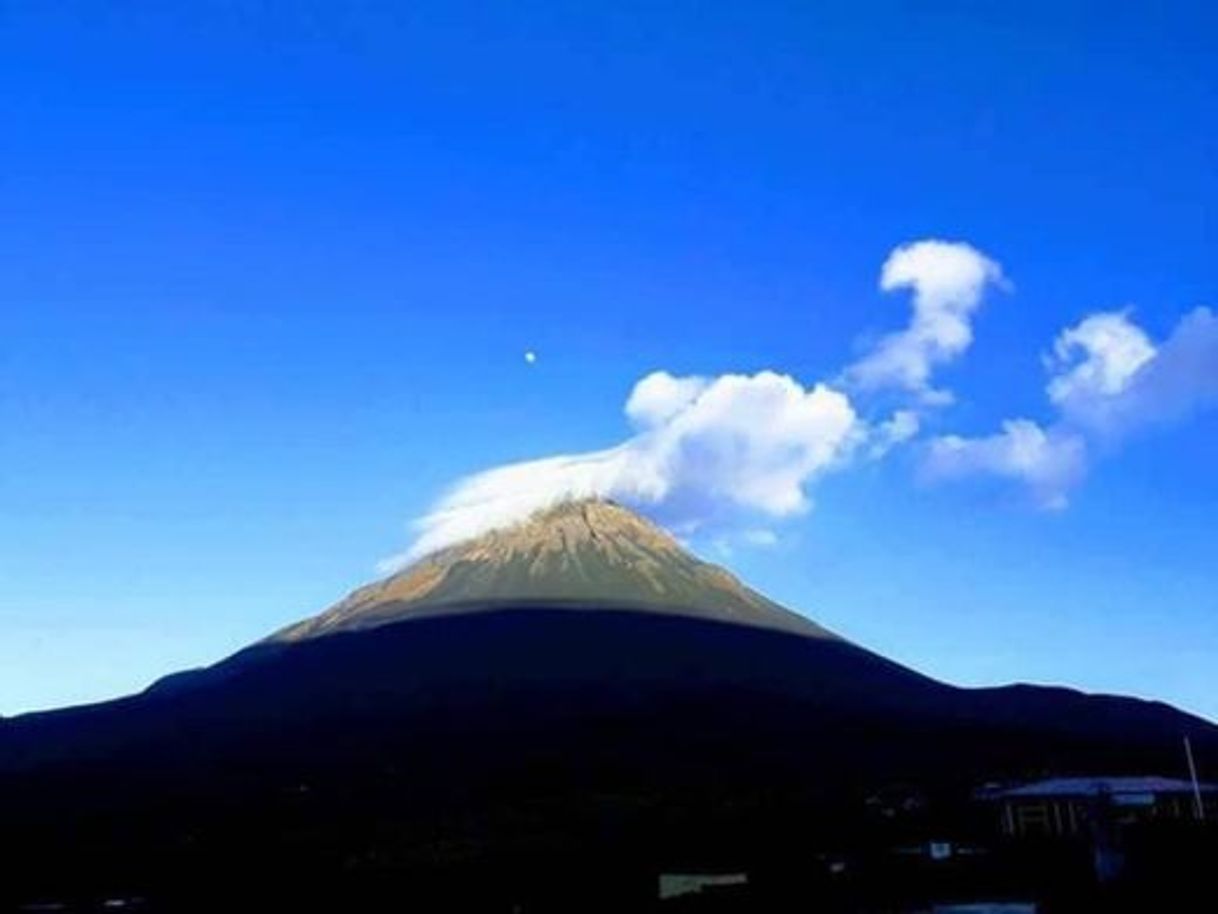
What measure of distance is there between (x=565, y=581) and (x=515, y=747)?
58251 millimetres

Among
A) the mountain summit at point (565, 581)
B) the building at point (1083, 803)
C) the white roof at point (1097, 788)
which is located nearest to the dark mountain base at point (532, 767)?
the building at point (1083, 803)

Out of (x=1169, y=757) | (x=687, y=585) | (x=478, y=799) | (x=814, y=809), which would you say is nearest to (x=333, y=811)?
(x=478, y=799)

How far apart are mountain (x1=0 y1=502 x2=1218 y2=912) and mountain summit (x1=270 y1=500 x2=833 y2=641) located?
1.73 feet

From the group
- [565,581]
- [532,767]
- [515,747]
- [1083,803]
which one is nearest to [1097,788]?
[1083,803]

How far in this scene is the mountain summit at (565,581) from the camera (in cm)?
13438

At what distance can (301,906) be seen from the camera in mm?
36750

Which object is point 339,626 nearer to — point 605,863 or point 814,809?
point 814,809

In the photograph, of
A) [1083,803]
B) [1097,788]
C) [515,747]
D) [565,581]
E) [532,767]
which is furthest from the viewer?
[565,581]

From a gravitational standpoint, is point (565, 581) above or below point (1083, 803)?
above

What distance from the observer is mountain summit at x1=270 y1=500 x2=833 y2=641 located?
134 meters

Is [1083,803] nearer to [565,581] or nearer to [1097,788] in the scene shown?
[1097,788]

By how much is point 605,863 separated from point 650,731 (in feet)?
163

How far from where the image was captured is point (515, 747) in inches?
3337

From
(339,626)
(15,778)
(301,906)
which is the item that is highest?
(339,626)
